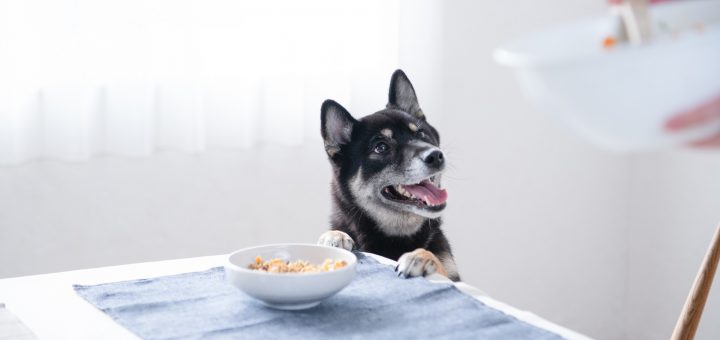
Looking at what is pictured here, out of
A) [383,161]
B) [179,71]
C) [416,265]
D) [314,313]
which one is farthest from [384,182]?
Answer: [179,71]

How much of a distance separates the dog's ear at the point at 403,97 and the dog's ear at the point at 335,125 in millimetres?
169

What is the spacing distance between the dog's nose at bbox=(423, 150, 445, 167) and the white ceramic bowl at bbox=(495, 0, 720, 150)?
1328 mm

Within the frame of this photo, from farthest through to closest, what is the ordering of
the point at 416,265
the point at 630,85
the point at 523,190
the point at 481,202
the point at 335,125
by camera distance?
the point at 523,190
the point at 481,202
the point at 335,125
the point at 416,265
the point at 630,85

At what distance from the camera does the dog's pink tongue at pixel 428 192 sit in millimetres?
2065

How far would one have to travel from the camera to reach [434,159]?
6.64ft

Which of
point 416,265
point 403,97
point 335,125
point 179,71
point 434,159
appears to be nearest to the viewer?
point 416,265

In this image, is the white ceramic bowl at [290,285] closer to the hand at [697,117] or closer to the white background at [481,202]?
the hand at [697,117]

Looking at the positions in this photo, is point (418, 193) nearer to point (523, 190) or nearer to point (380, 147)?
point (380, 147)

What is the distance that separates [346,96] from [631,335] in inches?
68.0

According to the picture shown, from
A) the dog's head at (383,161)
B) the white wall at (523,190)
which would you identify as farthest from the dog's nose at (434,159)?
the white wall at (523,190)

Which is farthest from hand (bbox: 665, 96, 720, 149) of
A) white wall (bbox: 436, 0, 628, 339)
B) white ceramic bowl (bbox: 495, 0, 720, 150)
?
white wall (bbox: 436, 0, 628, 339)

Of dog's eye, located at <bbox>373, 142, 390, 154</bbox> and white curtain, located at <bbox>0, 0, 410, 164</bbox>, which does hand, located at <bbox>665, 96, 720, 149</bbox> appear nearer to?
dog's eye, located at <bbox>373, 142, 390, 154</bbox>

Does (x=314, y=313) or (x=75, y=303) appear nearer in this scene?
(x=314, y=313)

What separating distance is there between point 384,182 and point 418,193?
0.09 m
